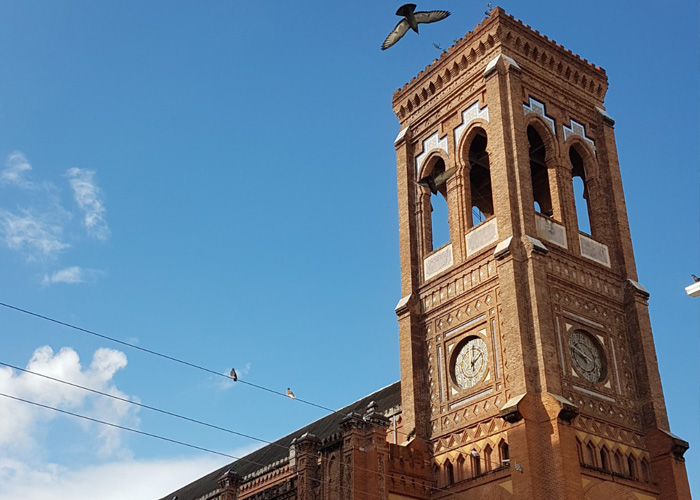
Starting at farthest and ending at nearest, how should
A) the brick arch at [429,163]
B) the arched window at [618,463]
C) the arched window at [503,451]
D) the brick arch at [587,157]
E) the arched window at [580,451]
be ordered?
1. the brick arch at [429,163]
2. the brick arch at [587,157]
3. the arched window at [618,463]
4. the arched window at [503,451]
5. the arched window at [580,451]

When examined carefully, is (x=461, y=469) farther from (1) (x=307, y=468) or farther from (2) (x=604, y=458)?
(1) (x=307, y=468)

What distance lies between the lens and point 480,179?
3856 cm

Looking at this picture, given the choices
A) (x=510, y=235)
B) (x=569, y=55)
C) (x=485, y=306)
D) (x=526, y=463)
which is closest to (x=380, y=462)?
(x=526, y=463)

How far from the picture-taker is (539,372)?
2777 centimetres

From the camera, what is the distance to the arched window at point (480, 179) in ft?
122

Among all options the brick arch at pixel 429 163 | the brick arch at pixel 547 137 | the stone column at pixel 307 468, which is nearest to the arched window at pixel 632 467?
the stone column at pixel 307 468

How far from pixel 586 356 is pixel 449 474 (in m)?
6.26

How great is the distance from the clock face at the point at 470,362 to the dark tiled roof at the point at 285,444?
19.8 ft

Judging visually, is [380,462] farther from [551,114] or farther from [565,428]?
[551,114]

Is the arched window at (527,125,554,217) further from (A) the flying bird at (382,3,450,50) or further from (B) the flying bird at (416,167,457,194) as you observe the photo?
(A) the flying bird at (382,3,450,50)

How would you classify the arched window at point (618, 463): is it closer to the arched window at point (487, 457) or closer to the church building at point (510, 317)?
the church building at point (510, 317)

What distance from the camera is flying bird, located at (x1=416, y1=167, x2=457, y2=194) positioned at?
3450 centimetres

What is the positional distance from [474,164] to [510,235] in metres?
7.95

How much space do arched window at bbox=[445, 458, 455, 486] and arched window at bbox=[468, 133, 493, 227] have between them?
40.2ft
